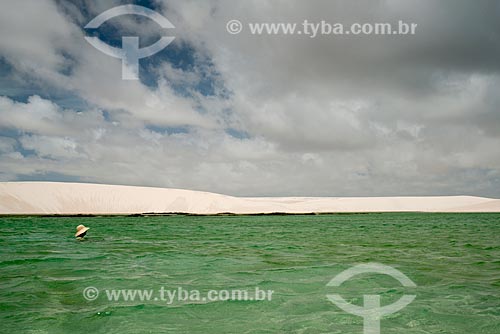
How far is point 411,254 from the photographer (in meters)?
15.5

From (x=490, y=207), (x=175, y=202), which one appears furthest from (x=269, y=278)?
(x=490, y=207)

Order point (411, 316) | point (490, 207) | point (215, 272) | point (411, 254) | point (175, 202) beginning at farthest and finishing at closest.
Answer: point (490, 207), point (175, 202), point (411, 254), point (215, 272), point (411, 316)

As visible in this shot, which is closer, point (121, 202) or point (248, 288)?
point (248, 288)

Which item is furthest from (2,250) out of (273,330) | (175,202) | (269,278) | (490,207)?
(490,207)

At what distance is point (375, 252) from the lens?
16.2 m

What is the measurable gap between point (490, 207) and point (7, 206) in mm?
154788

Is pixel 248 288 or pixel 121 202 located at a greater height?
pixel 121 202

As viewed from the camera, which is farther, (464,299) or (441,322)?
(464,299)

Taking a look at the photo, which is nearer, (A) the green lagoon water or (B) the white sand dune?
(A) the green lagoon water

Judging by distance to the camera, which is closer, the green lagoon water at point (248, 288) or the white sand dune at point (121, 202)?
the green lagoon water at point (248, 288)

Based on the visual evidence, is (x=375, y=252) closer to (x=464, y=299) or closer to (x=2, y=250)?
(x=464, y=299)

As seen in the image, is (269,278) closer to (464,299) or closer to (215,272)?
(215,272)

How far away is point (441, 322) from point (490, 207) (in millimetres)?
153816

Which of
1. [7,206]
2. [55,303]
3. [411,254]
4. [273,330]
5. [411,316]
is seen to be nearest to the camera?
[273,330]
